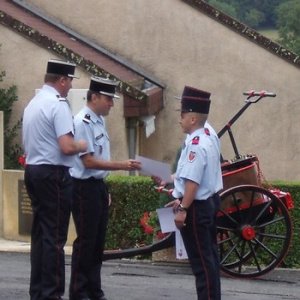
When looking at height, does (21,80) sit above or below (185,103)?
above

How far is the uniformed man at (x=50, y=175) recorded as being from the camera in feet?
25.0

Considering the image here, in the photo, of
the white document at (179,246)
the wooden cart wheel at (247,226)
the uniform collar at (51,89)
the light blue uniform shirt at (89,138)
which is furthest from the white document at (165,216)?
the uniform collar at (51,89)

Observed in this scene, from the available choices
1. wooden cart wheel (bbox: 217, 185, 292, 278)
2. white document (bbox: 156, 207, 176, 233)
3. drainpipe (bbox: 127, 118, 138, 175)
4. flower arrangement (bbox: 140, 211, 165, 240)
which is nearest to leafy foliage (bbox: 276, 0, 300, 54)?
drainpipe (bbox: 127, 118, 138, 175)

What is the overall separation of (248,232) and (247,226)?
7cm

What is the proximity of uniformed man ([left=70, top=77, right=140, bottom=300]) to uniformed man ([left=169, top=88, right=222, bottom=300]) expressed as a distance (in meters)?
0.66

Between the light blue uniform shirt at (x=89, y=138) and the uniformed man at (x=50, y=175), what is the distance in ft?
1.22

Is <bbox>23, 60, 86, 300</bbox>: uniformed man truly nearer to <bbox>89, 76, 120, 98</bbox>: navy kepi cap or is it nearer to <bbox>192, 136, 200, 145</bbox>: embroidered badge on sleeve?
<bbox>89, 76, 120, 98</bbox>: navy kepi cap

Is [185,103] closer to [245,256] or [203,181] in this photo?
[203,181]

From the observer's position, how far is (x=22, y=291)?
A: 9125mm

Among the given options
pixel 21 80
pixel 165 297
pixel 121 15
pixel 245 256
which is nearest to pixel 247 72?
pixel 121 15

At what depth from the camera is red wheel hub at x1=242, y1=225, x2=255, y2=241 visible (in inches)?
405

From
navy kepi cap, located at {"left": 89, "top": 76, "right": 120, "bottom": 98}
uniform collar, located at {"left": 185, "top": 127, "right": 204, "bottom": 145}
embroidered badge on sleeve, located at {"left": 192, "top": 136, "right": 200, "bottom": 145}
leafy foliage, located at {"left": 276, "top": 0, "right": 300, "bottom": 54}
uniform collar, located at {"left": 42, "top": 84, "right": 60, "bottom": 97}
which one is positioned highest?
leafy foliage, located at {"left": 276, "top": 0, "right": 300, "bottom": 54}

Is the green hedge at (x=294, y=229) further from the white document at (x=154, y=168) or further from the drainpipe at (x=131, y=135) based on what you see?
the drainpipe at (x=131, y=135)

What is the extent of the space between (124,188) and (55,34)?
6353mm
